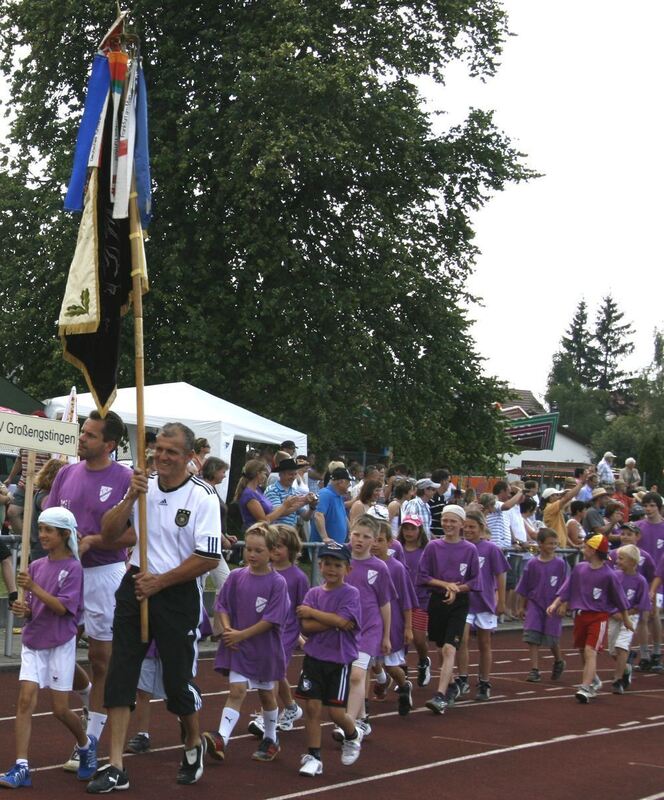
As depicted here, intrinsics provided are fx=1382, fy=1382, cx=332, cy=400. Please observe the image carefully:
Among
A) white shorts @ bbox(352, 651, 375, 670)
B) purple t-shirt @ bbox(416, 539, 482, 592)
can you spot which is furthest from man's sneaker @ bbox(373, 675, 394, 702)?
white shorts @ bbox(352, 651, 375, 670)

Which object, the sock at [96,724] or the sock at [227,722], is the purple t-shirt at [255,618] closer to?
the sock at [227,722]

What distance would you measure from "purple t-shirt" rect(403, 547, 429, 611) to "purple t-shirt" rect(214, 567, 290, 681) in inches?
141

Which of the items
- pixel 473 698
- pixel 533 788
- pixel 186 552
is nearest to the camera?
pixel 186 552

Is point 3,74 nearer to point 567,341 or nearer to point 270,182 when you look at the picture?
point 270,182

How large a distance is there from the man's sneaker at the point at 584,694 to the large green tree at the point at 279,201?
16850mm

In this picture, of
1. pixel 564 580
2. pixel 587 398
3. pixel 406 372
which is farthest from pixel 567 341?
pixel 564 580

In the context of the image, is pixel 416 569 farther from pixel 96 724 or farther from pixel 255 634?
pixel 96 724

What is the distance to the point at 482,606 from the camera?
515 inches

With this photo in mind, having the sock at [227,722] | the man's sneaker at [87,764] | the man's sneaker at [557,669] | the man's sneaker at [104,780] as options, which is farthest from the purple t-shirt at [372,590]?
the man's sneaker at [557,669]

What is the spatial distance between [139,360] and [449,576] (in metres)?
5.46

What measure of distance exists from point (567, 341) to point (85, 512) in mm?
124794

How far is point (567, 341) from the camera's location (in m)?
131

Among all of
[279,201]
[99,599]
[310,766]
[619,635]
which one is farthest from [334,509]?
[279,201]

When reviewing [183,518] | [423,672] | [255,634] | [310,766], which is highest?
[183,518]
